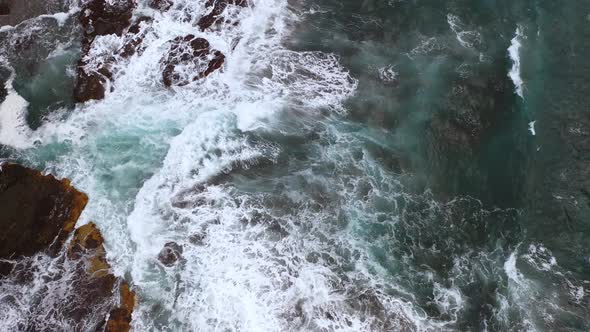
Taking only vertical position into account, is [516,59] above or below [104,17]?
above

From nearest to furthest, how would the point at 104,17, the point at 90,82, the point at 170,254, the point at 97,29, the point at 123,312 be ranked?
the point at 123,312, the point at 170,254, the point at 90,82, the point at 97,29, the point at 104,17

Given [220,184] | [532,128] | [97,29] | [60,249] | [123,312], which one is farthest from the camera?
[97,29]

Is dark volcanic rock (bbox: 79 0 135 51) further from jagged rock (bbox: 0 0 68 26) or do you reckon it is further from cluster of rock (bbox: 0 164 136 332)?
cluster of rock (bbox: 0 164 136 332)

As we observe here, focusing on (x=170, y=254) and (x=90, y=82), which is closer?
(x=170, y=254)

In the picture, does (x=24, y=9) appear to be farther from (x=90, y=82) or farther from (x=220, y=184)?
(x=220, y=184)

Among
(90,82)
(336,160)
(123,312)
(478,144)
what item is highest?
(478,144)

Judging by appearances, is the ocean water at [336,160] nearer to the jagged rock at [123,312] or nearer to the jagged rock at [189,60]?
the jagged rock at [123,312]

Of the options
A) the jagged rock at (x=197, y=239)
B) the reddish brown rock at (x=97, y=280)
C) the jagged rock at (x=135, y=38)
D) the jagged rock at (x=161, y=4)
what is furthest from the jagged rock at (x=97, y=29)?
the jagged rock at (x=197, y=239)

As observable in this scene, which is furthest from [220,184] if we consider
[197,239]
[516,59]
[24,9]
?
[516,59]
